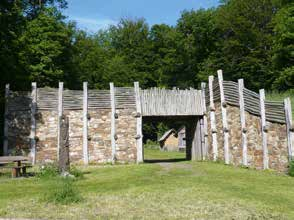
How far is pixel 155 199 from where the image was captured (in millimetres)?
10328

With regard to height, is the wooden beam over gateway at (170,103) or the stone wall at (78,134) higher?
the wooden beam over gateway at (170,103)

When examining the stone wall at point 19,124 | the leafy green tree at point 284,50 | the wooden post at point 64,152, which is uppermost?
the leafy green tree at point 284,50

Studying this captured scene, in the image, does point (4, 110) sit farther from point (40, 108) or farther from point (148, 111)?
point (148, 111)

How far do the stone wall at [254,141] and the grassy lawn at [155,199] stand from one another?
4.09 m

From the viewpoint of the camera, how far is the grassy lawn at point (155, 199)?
8.84 metres

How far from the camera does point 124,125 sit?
23.3 meters

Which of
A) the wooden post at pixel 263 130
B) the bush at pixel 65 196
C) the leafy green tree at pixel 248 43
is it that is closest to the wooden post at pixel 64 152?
the bush at pixel 65 196

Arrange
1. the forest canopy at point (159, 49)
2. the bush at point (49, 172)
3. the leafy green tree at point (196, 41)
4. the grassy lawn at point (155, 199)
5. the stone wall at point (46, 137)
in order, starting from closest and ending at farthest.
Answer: the grassy lawn at point (155, 199), the bush at point (49, 172), the stone wall at point (46, 137), the forest canopy at point (159, 49), the leafy green tree at point (196, 41)

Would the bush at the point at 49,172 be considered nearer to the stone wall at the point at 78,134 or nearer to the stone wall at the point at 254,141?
the stone wall at the point at 78,134

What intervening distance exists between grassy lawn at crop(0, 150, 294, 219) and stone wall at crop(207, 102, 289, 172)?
409 centimetres

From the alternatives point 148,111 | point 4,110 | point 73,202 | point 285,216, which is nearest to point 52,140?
point 4,110

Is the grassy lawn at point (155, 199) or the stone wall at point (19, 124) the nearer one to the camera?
the grassy lawn at point (155, 199)

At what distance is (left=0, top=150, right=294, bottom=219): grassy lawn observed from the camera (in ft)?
29.0

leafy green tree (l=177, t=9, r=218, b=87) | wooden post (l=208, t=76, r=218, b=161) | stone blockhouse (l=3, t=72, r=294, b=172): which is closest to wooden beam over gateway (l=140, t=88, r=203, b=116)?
stone blockhouse (l=3, t=72, r=294, b=172)
